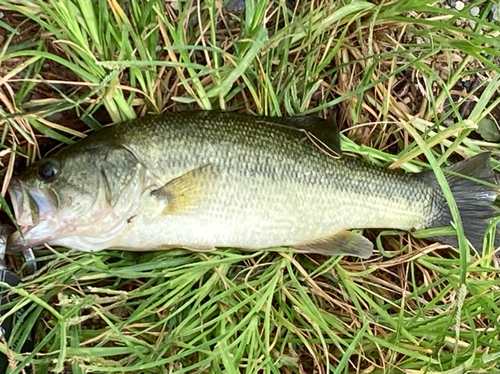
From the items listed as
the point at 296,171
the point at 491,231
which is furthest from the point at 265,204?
the point at 491,231

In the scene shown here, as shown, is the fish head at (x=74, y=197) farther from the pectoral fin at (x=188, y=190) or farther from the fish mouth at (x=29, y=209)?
the pectoral fin at (x=188, y=190)

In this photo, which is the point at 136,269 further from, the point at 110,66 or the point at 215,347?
the point at 110,66

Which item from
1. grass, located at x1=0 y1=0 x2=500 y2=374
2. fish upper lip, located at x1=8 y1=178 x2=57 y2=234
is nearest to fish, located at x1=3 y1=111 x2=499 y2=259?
fish upper lip, located at x1=8 y1=178 x2=57 y2=234

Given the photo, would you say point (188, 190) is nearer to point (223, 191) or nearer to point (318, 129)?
point (223, 191)

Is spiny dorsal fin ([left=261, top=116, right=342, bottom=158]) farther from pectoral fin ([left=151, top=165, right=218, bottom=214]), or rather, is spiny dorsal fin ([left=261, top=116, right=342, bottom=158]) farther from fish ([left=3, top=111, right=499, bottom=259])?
pectoral fin ([left=151, top=165, right=218, bottom=214])

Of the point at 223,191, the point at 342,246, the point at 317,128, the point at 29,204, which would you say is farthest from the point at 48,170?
the point at 342,246
